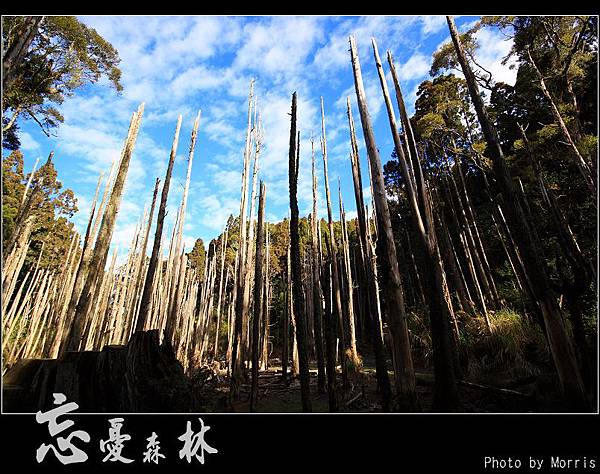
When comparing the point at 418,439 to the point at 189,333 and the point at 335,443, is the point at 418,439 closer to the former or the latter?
the point at 335,443

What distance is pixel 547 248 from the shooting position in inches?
408

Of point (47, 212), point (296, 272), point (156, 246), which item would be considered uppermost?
point (47, 212)

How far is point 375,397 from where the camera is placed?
7.55 meters

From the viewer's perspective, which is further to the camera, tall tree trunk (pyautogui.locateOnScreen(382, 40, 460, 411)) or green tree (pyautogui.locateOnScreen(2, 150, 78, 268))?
green tree (pyautogui.locateOnScreen(2, 150, 78, 268))

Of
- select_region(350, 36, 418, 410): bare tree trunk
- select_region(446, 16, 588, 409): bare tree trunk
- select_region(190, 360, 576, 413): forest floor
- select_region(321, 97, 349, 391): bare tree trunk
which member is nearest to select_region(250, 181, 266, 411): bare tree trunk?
select_region(190, 360, 576, 413): forest floor

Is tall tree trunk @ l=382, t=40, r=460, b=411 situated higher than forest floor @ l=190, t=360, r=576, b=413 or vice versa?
tall tree trunk @ l=382, t=40, r=460, b=411

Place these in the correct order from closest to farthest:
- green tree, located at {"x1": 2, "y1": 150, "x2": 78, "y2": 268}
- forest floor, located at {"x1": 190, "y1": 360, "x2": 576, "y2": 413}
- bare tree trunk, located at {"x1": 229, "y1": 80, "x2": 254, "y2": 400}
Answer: forest floor, located at {"x1": 190, "y1": 360, "x2": 576, "y2": 413}
bare tree trunk, located at {"x1": 229, "y1": 80, "x2": 254, "y2": 400}
green tree, located at {"x1": 2, "y1": 150, "x2": 78, "y2": 268}

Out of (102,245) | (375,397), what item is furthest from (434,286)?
(102,245)

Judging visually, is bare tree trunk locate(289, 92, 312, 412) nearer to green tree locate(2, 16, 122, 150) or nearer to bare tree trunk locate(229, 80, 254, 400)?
bare tree trunk locate(229, 80, 254, 400)

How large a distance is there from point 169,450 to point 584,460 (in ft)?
11.4

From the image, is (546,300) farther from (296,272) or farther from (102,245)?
(102,245)

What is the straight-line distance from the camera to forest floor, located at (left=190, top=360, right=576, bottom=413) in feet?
16.4

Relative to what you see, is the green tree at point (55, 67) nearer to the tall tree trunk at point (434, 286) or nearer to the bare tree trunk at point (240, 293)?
the bare tree trunk at point (240, 293)

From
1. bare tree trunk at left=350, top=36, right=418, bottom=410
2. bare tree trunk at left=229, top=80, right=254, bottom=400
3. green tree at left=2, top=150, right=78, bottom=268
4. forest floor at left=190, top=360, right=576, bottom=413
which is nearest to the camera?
bare tree trunk at left=350, top=36, right=418, bottom=410
